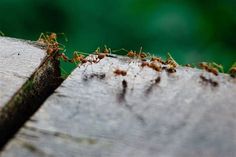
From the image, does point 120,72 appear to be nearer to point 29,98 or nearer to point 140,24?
point 29,98

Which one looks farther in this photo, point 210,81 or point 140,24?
point 140,24

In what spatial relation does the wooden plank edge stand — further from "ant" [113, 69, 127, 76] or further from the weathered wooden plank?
"ant" [113, 69, 127, 76]

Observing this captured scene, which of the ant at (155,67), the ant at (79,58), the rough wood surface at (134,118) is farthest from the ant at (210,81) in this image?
the ant at (79,58)

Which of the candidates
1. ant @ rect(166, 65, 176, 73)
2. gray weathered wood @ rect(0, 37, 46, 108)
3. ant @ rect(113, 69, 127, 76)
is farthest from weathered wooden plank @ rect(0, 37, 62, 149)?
ant @ rect(166, 65, 176, 73)

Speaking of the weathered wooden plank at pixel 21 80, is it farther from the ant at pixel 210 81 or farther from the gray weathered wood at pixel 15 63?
the ant at pixel 210 81

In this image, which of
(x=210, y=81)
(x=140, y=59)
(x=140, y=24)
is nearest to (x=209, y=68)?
(x=210, y=81)

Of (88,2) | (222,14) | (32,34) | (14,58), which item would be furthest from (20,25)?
(14,58)

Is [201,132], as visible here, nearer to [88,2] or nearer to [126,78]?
[126,78]
